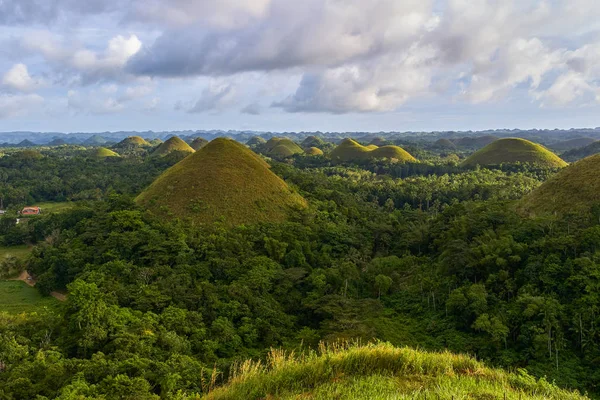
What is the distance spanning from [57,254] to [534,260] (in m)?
32.3

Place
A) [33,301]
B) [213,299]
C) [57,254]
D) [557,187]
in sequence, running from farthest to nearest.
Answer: [557,187] < [57,254] < [33,301] < [213,299]

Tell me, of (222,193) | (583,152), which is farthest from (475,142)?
(222,193)

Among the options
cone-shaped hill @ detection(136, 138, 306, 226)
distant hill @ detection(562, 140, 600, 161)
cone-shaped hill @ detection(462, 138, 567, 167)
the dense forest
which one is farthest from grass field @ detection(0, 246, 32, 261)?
distant hill @ detection(562, 140, 600, 161)

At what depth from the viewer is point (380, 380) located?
5.64 meters

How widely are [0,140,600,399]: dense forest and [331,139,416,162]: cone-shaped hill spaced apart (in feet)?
207

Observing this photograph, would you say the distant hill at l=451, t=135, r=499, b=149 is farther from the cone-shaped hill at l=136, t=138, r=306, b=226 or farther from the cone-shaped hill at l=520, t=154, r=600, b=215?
the cone-shaped hill at l=136, t=138, r=306, b=226

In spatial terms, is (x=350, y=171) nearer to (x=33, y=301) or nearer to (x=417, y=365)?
(x=33, y=301)

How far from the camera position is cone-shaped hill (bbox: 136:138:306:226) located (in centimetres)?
3138

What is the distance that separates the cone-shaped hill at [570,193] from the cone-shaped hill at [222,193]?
20484mm

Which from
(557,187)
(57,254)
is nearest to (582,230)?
(557,187)

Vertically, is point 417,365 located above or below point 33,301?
above

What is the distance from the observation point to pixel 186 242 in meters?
25.9

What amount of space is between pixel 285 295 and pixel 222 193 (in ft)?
48.3

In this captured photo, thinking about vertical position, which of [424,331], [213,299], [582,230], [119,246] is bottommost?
[424,331]
